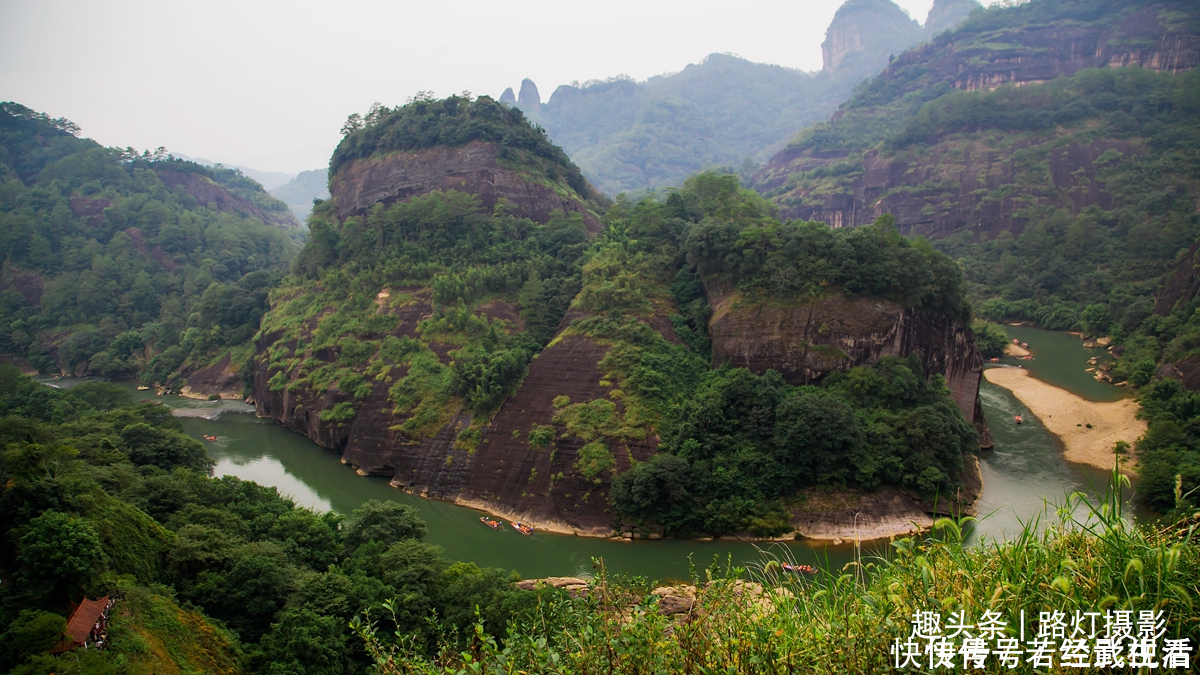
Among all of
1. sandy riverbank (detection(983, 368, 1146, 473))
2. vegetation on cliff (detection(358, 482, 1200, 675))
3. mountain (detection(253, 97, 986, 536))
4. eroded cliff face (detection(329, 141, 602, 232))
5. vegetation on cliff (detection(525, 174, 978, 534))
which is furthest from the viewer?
eroded cliff face (detection(329, 141, 602, 232))

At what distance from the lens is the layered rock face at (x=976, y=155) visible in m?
58.5

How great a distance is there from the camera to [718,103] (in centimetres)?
16338

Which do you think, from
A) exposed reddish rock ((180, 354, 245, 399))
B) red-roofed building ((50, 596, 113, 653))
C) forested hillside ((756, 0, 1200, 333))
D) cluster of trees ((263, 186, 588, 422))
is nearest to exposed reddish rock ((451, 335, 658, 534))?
cluster of trees ((263, 186, 588, 422))

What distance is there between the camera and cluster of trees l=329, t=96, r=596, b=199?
41.5 metres

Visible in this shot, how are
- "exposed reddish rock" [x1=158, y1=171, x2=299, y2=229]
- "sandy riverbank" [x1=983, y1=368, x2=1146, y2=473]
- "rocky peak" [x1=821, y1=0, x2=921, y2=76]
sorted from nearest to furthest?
"sandy riverbank" [x1=983, y1=368, x2=1146, y2=473], "exposed reddish rock" [x1=158, y1=171, x2=299, y2=229], "rocky peak" [x1=821, y1=0, x2=921, y2=76]

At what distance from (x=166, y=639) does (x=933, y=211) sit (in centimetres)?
6633

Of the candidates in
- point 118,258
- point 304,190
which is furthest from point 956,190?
point 304,190

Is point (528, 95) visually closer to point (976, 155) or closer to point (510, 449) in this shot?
point (976, 155)

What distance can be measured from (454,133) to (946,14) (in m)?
152

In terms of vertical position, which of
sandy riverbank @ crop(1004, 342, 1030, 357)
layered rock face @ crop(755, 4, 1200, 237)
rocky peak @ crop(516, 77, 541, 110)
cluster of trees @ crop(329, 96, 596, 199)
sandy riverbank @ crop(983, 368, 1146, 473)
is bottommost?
sandy riverbank @ crop(983, 368, 1146, 473)

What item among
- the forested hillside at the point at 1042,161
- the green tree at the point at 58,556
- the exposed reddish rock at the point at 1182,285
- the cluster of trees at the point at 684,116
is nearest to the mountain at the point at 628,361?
the green tree at the point at 58,556

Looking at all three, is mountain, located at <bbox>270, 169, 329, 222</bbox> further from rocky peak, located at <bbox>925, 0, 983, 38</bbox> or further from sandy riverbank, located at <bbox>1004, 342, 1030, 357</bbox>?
sandy riverbank, located at <bbox>1004, 342, 1030, 357</bbox>

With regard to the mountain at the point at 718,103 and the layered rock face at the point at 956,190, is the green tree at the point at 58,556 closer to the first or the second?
the layered rock face at the point at 956,190

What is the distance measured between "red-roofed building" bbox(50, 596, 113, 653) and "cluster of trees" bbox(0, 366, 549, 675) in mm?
187
